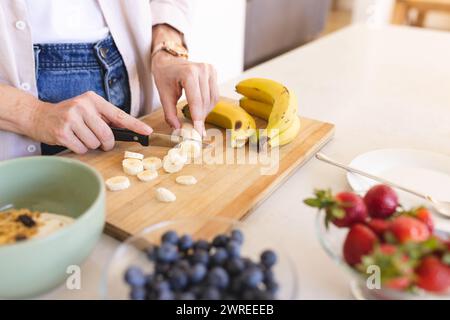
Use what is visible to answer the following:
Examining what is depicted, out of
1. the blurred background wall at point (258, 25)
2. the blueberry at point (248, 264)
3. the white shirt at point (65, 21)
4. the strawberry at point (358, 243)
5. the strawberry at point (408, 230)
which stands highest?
the white shirt at point (65, 21)

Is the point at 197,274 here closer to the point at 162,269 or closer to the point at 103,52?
the point at 162,269

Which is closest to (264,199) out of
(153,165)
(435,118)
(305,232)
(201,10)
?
(305,232)

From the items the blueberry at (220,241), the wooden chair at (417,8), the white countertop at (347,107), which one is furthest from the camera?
the wooden chair at (417,8)

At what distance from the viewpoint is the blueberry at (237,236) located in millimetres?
570

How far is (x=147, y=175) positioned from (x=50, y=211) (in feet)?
0.67

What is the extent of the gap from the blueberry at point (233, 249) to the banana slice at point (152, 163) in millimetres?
377

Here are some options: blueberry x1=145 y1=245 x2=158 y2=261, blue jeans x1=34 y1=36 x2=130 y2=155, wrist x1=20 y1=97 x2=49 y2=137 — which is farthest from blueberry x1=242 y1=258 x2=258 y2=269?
blue jeans x1=34 y1=36 x2=130 y2=155

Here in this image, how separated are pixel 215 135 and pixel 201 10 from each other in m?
2.02

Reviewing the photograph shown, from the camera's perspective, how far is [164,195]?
2.57 ft

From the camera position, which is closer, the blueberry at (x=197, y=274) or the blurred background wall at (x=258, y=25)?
the blueberry at (x=197, y=274)

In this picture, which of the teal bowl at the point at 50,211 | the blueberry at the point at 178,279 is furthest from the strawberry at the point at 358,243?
the teal bowl at the point at 50,211

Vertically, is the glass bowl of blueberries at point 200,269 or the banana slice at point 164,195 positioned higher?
the glass bowl of blueberries at point 200,269

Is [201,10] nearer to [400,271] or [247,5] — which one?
[247,5]

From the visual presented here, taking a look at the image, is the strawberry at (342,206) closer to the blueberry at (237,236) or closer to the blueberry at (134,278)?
the blueberry at (237,236)
